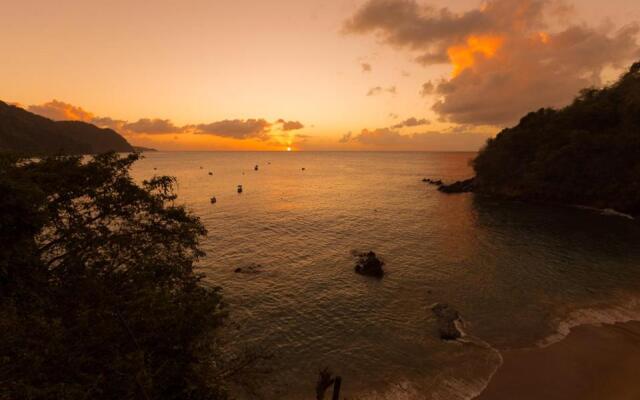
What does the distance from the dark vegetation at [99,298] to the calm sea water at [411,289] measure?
29.1 feet

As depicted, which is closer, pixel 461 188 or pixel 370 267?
pixel 370 267

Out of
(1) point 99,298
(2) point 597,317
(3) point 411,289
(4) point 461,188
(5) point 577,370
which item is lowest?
(5) point 577,370

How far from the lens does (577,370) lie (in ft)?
71.5

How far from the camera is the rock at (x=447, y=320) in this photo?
1007 inches

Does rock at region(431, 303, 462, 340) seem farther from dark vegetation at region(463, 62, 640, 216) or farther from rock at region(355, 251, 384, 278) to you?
dark vegetation at region(463, 62, 640, 216)

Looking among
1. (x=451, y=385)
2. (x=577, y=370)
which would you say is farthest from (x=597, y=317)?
(x=451, y=385)

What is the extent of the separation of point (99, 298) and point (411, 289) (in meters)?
27.7

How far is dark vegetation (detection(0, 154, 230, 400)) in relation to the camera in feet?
37.3

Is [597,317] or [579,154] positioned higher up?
[579,154]

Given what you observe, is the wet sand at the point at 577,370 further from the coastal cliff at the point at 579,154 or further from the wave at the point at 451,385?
the coastal cliff at the point at 579,154

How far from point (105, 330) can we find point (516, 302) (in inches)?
1285

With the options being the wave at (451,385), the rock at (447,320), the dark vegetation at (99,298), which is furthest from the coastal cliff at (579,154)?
the dark vegetation at (99,298)

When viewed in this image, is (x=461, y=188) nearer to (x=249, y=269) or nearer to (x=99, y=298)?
(x=249, y=269)

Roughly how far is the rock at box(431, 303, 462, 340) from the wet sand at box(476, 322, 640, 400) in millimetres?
3677
